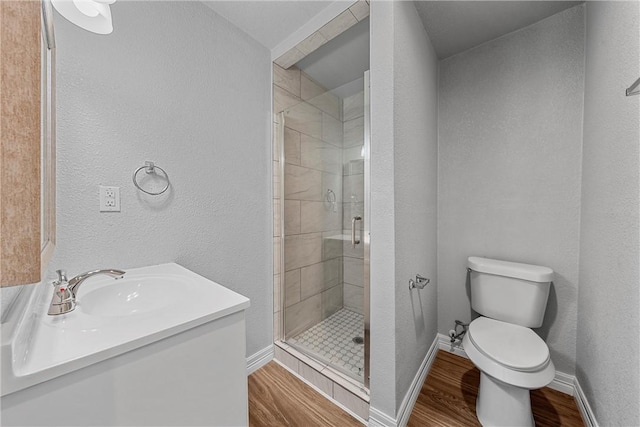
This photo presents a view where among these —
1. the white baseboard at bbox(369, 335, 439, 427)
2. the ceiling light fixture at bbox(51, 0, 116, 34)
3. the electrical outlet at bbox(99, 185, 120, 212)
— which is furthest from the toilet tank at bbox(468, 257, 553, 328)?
the ceiling light fixture at bbox(51, 0, 116, 34)

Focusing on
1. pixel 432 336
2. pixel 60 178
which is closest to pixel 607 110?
pixel 432 336

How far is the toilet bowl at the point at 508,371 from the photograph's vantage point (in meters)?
1.13

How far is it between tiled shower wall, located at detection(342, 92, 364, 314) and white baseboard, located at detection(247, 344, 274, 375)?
0.71 meters

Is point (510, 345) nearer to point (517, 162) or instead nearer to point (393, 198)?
point (393, 198)

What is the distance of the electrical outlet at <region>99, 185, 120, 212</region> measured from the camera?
43.9 inches

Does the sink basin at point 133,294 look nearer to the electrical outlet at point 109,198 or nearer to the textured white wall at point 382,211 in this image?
the electrical outlet at point 109,198

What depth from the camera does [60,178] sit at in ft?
3.31

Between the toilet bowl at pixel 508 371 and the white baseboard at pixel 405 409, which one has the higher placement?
the toilet bowl at pixel 508 371

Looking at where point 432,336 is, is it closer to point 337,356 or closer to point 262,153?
point 337,356

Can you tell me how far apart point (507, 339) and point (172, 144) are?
2.13 m

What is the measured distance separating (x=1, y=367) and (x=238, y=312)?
18.3 inches

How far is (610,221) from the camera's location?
1075 mm

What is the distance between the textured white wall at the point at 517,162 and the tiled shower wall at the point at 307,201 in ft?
2.82

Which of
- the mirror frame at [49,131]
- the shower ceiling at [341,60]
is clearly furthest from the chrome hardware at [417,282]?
the mirror frame at [49,131]
